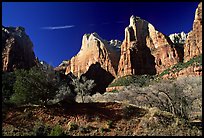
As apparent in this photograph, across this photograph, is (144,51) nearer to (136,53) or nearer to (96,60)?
(136,53)

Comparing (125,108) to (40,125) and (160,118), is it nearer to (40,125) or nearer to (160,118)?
(160,118)

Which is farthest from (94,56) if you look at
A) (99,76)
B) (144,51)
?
(144,51)

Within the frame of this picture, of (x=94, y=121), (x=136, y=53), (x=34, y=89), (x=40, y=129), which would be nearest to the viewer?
(x=40, y=129)

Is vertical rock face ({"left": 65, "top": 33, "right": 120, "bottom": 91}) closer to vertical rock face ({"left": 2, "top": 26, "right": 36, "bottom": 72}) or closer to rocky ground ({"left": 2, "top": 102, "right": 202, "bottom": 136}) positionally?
vertical rock face ({"left": 2, "top": 26, "right": 36, "bottom": 72})

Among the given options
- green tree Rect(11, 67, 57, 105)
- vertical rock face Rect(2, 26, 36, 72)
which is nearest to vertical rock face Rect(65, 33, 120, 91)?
vertical rock face Rect(2, 26, 36, 72)

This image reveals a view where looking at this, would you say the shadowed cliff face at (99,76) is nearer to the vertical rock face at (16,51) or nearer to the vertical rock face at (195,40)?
the vertical rock face at (16,51)

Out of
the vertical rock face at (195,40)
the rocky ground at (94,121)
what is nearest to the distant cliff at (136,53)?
the vertical rock face at (195,40)

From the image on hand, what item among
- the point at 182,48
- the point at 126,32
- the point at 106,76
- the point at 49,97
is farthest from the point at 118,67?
the point at 49,97
